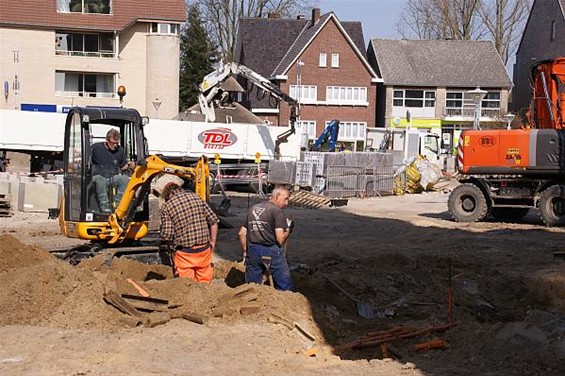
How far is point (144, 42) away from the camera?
49.3 m

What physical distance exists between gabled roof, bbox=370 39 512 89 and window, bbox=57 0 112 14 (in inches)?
874

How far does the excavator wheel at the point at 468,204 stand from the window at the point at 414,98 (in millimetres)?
41408

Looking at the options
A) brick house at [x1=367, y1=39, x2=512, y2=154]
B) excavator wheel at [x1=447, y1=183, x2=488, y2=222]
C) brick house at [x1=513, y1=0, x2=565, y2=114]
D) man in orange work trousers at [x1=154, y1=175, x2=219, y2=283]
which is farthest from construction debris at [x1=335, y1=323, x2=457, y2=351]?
brick house at [x1=367, y1=39, x2=512, y2=154]

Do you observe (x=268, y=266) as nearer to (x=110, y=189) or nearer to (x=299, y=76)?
(x=110, y=189)

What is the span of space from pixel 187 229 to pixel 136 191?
112 inches

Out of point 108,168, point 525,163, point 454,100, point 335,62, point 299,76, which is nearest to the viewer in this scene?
point 108,168

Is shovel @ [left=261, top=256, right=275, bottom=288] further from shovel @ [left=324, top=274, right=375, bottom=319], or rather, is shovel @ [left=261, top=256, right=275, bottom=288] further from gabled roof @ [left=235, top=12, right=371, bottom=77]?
gabled roof @ [left=235, top=12, right=371, bottom=77]

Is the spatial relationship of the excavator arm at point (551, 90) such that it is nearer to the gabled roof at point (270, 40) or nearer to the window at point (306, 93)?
the window at point (306, 93)

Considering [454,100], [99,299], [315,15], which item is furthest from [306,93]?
[99,299]

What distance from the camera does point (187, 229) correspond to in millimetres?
11031

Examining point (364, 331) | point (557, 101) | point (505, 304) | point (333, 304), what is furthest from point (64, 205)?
point (557, 101)

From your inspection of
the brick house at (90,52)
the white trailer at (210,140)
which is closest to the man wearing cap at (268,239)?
the white trailer at (210,140)

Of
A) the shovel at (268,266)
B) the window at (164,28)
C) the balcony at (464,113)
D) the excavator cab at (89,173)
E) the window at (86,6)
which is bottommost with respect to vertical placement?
the shovel at (268,266)

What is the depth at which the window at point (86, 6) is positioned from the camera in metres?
48.2
